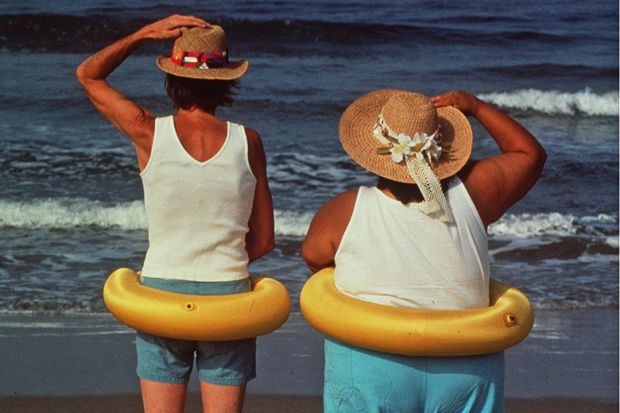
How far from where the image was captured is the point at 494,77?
17016 millimetres

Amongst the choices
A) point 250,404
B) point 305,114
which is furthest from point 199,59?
point 305,114

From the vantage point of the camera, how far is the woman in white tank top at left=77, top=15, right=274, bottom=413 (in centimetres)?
442

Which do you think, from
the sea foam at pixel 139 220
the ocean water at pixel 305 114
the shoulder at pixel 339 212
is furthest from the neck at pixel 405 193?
the sea foam at pixel 139 220

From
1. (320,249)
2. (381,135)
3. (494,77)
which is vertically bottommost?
(494,77)

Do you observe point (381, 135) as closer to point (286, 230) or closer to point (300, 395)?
point (300, 395)

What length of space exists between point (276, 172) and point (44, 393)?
6.09m

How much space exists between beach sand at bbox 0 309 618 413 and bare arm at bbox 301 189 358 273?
2337 mm

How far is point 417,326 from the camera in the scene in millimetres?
3998

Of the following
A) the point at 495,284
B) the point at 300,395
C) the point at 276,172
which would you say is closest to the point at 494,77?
the point at 276,172

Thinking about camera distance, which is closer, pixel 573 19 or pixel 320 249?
pixel 320 249

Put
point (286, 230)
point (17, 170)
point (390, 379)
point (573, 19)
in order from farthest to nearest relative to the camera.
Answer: point (573, 19) → point (17, 170) → point (286, 230) → point (390, 379)

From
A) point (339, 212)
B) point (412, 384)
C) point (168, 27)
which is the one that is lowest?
point (412, 384)

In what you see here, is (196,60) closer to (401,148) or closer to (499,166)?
(401,148)

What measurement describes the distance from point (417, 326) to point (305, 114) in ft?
35.8
